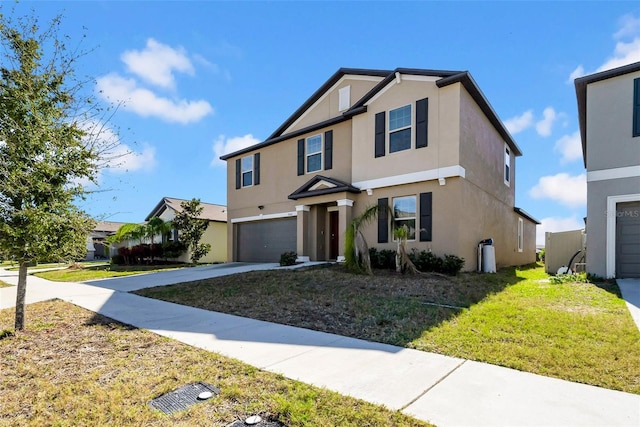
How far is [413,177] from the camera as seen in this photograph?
12.6m

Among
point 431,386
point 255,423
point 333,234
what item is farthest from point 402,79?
point 255,423

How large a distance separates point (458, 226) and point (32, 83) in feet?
36.5

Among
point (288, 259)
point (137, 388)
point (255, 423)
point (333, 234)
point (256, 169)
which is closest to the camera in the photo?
point (255, 423)

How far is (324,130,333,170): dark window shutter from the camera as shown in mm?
15591

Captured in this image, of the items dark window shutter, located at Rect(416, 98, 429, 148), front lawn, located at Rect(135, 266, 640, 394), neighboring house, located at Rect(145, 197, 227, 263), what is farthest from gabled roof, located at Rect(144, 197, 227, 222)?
dark window shutter, located at Rect(416, 98, 429, 148)

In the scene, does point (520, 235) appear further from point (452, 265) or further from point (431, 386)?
point (431, 386)

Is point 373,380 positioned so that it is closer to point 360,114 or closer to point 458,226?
point 458,226

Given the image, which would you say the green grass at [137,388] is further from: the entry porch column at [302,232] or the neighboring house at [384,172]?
the entry porch column at [302,232]

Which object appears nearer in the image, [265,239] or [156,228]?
[265,239]

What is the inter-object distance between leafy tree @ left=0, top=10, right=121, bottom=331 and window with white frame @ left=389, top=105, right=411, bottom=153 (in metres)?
9.76

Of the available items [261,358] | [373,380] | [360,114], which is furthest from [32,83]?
[360,114]

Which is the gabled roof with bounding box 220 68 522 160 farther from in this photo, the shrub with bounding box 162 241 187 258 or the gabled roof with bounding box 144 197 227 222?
the shrub with bounding box 162 241 187 258

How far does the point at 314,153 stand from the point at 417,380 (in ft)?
43.8

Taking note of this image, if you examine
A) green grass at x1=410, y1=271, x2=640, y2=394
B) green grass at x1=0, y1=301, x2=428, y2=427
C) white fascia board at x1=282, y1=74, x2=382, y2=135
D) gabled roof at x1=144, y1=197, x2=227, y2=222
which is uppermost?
white fascia board at x1=282, y1=74, x2=382, y2=135
